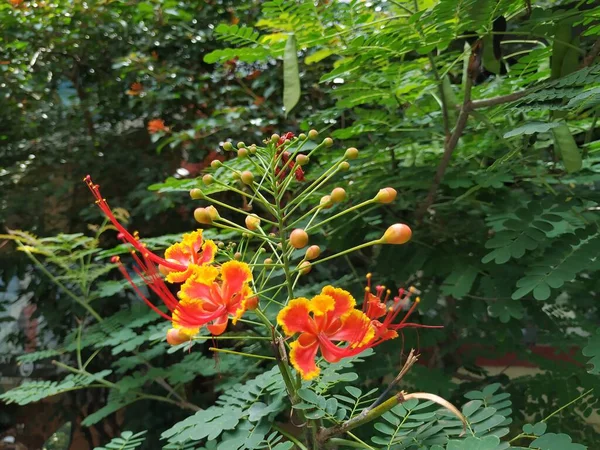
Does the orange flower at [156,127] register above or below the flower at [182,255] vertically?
below

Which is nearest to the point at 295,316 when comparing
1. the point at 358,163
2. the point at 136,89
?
the point at 358,163

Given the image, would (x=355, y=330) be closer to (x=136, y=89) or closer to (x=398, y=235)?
(x=398, y=235)

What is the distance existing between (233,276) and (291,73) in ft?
1.84

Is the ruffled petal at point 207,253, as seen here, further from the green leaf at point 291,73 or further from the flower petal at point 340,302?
the green leaf at point 291,73

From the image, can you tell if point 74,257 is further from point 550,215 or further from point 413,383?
point 550,215

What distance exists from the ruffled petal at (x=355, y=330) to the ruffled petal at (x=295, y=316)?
0.12ft

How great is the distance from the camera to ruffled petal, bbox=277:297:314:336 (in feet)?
1.80

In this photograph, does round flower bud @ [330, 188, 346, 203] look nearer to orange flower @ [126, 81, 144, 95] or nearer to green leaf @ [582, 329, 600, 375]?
green leaf @ [582, 329, 600, 375]

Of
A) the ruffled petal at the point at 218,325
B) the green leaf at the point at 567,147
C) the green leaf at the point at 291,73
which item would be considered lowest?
the green leaf at the point at 567,147

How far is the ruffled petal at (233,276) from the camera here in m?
0.57

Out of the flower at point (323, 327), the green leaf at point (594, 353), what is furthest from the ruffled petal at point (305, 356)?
the green leaf at point (594, 353)

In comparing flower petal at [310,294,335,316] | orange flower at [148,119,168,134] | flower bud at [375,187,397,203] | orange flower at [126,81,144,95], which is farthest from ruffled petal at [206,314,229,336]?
orange flower at [126,81,144,95]

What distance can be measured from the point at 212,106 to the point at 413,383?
4.48ft

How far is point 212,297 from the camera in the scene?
0.58 meters
